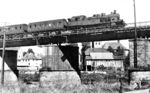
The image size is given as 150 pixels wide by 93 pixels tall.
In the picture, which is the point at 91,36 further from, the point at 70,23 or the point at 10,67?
the point at 10,67

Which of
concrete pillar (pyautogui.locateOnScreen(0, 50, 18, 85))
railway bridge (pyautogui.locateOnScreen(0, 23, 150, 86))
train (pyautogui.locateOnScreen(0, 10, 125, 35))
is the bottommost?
concrete pillar (pyautogui.locateOnScreen(0, 50, 18, 85))

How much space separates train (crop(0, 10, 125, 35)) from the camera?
46.4 m

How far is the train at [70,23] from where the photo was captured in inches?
1827

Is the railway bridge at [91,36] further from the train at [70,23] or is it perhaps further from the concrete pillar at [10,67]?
the train at [70,23]

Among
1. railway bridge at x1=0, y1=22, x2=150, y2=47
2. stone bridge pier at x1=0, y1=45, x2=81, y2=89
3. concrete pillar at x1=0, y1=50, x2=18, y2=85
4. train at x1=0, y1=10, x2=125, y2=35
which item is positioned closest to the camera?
railway bridge at x1=0, y1=22, x2=150, y2=47

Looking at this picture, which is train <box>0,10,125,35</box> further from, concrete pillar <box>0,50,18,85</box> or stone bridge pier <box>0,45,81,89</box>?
stone bridge pier <box>0,45,81,89</box>

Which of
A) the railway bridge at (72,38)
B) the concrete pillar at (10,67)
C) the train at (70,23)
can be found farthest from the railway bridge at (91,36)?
the train at (70,23)

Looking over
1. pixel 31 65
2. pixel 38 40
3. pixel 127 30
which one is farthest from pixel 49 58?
pixel 31 65

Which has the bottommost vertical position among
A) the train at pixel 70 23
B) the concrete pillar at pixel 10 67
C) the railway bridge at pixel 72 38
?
the concrete pillar at pixel 10 67

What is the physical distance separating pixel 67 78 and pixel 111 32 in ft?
32.6

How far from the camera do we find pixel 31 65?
84562 millimetres

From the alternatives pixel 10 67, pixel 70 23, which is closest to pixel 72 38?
pixel 70 23

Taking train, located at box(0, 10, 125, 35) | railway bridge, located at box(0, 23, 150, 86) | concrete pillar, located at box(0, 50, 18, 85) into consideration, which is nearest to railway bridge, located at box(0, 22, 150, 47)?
railway bridge, located at box(0, 23, 150, 86)

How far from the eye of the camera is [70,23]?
158 ft
